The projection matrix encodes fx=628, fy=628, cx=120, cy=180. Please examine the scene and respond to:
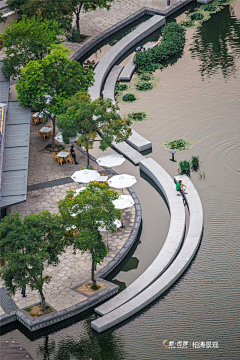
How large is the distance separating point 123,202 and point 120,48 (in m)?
31.9

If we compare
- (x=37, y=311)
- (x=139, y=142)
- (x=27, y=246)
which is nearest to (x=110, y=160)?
(x=139, y=142)

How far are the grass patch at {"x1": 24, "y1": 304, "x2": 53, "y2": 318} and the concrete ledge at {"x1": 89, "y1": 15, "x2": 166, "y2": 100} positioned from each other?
95.6 ft

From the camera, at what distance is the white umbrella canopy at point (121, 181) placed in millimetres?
47938

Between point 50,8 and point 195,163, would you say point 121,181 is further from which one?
point 50,8

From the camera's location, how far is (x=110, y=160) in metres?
51.6

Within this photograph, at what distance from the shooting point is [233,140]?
185ft

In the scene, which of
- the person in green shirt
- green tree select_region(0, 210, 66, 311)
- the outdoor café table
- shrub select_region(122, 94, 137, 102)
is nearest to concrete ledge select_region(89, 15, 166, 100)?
shrub select_region(122, 94, 137, 102)

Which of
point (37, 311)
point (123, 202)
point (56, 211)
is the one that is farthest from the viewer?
point (56, 211)

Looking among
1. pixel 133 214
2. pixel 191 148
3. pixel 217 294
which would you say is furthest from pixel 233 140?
pixel 217 294

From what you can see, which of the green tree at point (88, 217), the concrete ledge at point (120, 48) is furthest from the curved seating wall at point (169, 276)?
the concrete ledge at point (120, 48)

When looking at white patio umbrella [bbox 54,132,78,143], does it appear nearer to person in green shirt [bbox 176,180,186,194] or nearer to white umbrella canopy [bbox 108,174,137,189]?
white umbrella canopy [bbox 108,174,137,189]

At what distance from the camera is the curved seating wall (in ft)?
127

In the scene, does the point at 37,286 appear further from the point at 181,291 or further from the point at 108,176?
the point at 108,176

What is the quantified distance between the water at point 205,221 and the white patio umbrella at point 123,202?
2.47 meters
